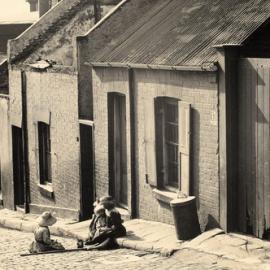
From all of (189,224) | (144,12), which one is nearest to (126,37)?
(144,12)

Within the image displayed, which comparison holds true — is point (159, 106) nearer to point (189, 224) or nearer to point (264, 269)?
point (189, 224)

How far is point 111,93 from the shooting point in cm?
1591

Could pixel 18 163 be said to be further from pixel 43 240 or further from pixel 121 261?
pixel 121 261

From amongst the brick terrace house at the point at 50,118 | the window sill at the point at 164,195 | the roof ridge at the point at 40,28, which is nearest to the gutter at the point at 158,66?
the brick terrace house at the point at 50,118

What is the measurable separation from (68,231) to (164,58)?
14.5 ft

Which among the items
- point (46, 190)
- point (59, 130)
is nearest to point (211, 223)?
point (59, 130)

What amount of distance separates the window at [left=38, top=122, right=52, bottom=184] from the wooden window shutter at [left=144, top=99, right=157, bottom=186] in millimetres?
5339

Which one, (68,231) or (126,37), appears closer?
(68,231)

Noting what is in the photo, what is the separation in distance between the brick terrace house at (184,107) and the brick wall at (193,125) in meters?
0.02

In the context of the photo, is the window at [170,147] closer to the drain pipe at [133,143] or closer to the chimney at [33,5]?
the drain pipe at [133,143]

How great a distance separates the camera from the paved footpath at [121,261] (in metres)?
10.8

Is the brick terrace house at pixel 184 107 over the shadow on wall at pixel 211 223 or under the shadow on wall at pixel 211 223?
over

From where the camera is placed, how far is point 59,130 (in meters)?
18.2

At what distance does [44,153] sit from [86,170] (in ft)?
8.05
